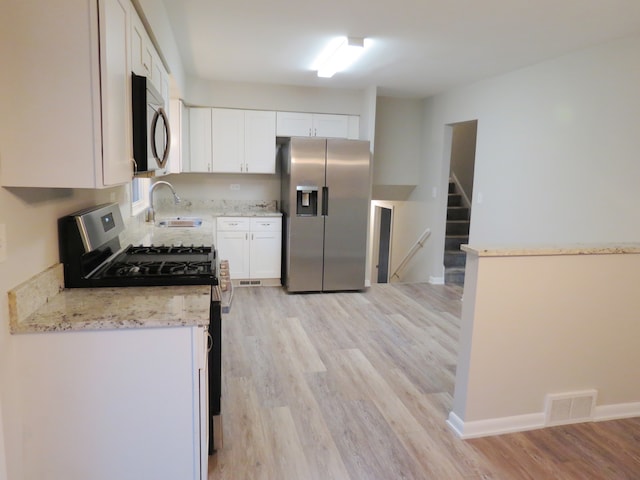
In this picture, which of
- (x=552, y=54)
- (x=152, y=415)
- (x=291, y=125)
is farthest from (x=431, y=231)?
(x=152, y=415)

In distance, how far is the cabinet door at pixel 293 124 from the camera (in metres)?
5.32

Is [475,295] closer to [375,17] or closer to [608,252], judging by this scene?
[608,252]

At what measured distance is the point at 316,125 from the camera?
5391 millimetres

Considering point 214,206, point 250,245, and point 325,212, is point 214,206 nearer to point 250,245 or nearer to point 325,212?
point 250,245

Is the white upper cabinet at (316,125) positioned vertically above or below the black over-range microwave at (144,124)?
above

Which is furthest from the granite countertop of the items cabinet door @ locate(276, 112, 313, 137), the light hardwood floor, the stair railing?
the stair railing

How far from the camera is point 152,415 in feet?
5.48

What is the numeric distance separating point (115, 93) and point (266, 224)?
365 centimetres

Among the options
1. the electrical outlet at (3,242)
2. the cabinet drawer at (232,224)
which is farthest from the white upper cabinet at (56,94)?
the cabinet drawer at (232,224)

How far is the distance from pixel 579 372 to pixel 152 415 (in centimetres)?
237

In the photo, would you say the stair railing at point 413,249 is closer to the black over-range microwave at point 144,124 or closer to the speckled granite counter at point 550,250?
the speckled granite counter at point 550,250

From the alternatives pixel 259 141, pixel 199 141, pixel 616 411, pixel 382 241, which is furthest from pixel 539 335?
pixel 382 241

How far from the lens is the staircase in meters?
5.90

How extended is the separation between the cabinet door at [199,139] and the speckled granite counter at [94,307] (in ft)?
11.3
